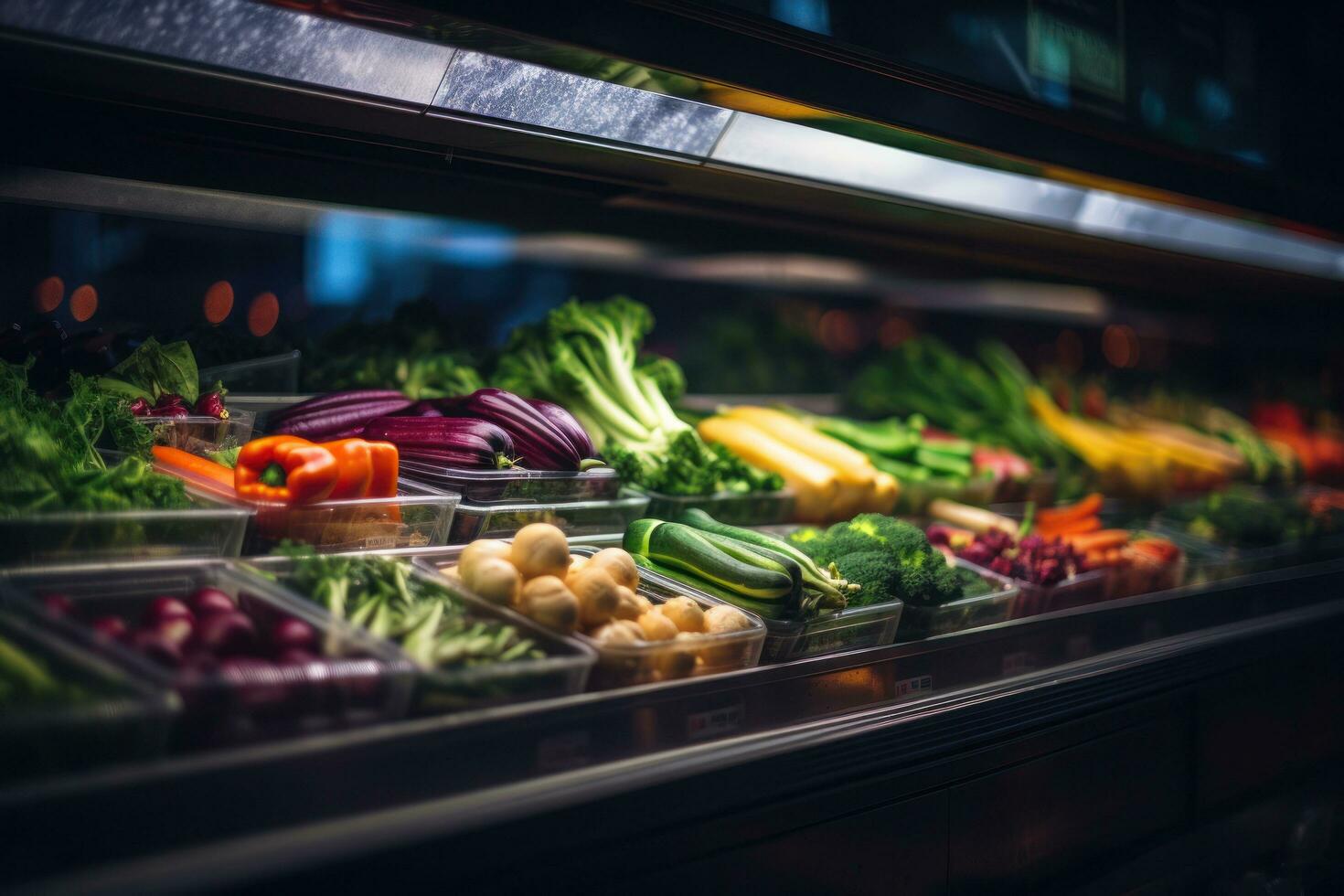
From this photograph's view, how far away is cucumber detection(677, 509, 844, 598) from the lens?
2334 millimetres

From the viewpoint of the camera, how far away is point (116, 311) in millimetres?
2730

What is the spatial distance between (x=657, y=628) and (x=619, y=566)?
205 mm

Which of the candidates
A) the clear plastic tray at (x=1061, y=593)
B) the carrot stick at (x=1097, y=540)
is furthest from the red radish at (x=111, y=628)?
the carrot stick at (x=1097, y=540)

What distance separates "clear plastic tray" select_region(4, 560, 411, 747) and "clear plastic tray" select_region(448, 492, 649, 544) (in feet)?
2.08

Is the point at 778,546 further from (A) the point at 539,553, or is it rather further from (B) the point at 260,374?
(B) the point at 260,374

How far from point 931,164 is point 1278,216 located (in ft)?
5.82

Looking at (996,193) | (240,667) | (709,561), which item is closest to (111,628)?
(240,667)

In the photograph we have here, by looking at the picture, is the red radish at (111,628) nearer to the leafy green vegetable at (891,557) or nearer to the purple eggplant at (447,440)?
the purple eggplant at (447,440)

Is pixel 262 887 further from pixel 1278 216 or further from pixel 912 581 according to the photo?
pixel 1278 216

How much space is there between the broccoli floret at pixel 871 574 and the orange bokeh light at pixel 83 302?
206 cm

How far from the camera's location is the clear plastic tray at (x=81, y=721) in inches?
49.1

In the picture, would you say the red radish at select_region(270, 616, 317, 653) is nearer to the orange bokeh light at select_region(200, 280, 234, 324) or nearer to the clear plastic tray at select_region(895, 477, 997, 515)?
the orange bokeh light at select_region(200, 280, 234, 324)

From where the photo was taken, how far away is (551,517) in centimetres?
252

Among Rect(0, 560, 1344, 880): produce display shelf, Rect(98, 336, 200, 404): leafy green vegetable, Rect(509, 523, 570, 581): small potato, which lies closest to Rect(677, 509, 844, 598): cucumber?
Rect(0, 560, 1344, 880): produce display shelf
